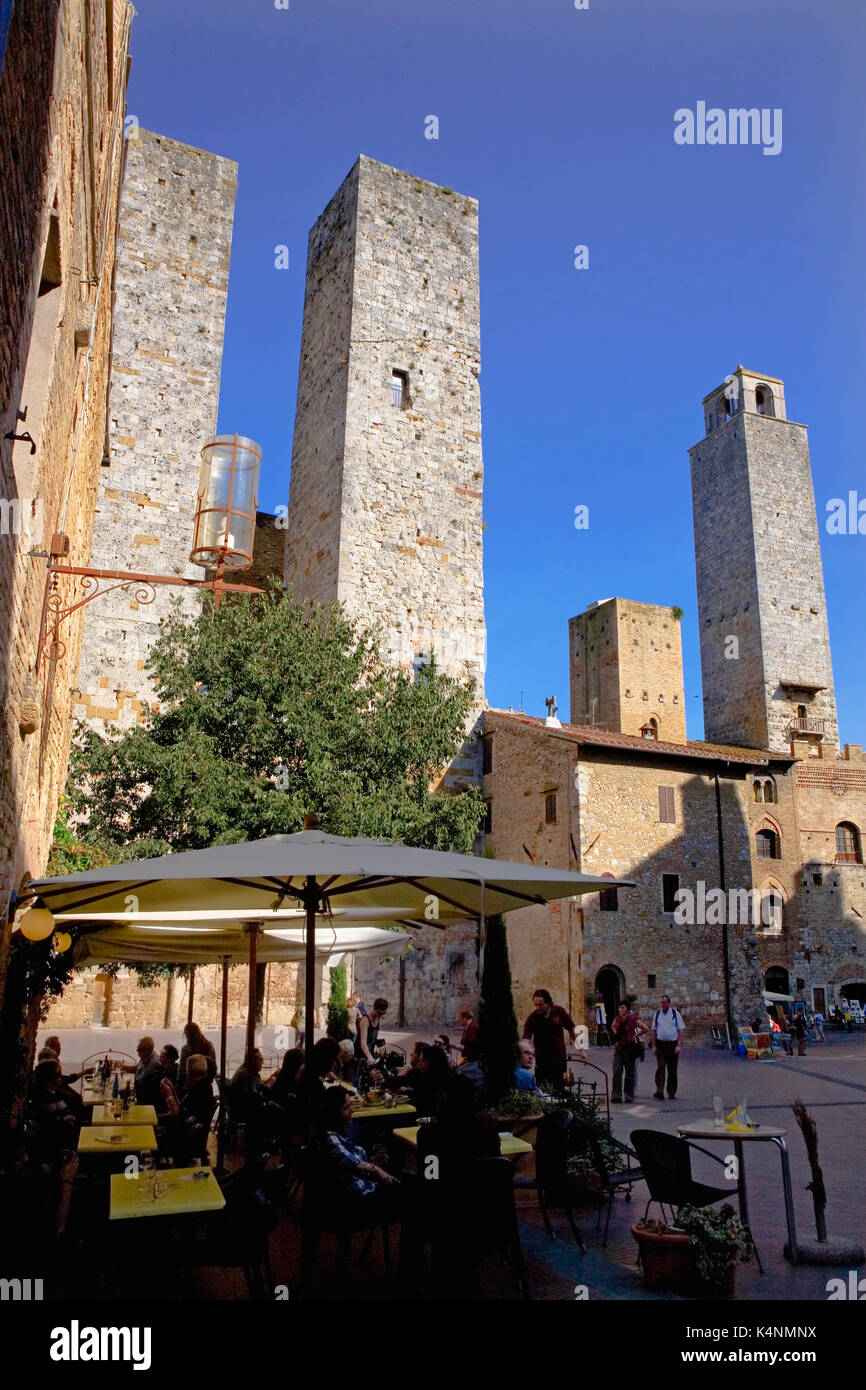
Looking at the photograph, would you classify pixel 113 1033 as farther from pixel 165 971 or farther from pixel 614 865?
pixel 614 865

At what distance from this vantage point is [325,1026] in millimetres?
17625

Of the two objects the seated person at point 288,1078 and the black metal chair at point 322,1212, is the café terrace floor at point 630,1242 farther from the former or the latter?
the seated person at point 288,1078

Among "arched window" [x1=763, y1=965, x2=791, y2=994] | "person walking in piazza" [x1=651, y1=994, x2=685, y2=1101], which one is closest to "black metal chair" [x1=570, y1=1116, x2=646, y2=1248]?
"person walking in piazza" [x1=651, y1=994, x2=685, y2=1101]

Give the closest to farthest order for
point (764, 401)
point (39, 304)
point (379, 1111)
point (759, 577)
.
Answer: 1. point (39, 304)
2. point (379, 1111)
3. point (759, 577)
4. point (764, 401)

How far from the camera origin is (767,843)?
2744 cm

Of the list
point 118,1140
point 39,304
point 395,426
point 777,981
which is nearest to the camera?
point 39,304

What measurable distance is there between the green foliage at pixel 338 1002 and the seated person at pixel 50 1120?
8906 mm

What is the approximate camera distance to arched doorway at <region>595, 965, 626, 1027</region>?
20.9m

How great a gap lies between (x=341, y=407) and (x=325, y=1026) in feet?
41.6

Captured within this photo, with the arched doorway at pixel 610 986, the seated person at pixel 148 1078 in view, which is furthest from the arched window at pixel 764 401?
the seated person at pixel 148 1078

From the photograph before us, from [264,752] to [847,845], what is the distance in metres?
23.7

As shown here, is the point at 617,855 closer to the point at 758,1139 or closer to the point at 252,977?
the point at 252,977

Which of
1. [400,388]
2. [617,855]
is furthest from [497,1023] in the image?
[400,388]
